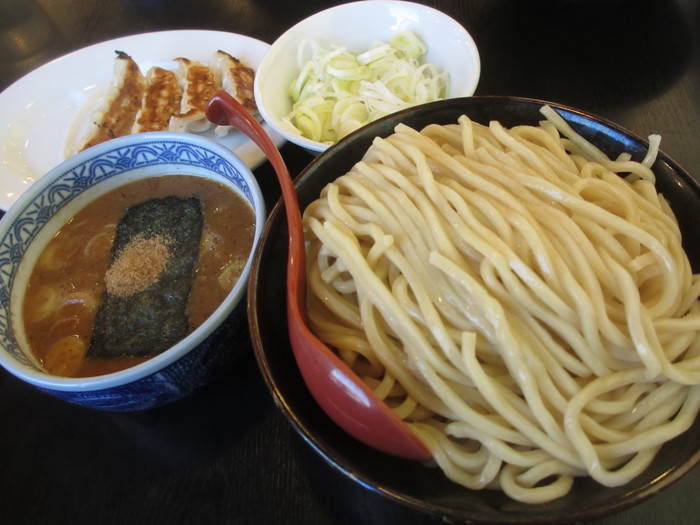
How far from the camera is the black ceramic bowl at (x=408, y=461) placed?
2.59 feet

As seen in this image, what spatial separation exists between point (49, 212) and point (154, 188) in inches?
11.4

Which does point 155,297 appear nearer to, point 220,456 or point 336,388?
point 220,456

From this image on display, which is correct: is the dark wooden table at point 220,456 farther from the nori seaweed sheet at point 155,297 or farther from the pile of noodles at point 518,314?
the pile of noodles at point 518,314

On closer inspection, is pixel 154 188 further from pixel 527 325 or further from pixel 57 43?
pixel 57 43

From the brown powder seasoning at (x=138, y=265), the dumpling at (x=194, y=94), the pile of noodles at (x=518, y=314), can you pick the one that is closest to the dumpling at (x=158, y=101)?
the dumpling at (x=194, y=94)

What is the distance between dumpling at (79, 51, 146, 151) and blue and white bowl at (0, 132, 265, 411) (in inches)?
18.9

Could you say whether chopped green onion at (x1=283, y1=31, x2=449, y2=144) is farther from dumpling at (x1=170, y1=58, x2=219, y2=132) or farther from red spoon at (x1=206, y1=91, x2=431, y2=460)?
red spoon at (x1=206, y1=91, x2=431, y2=460)

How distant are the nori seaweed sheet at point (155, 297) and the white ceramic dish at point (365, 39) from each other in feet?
1.52

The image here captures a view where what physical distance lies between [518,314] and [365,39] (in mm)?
1500

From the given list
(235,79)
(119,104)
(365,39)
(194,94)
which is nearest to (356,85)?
(365,39)

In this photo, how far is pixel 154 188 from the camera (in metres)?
1.53

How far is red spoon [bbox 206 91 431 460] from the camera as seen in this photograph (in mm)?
848

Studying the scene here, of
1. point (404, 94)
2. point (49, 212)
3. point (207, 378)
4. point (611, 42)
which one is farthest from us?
point (611, 42)

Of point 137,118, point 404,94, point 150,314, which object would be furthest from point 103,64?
point 150,314
